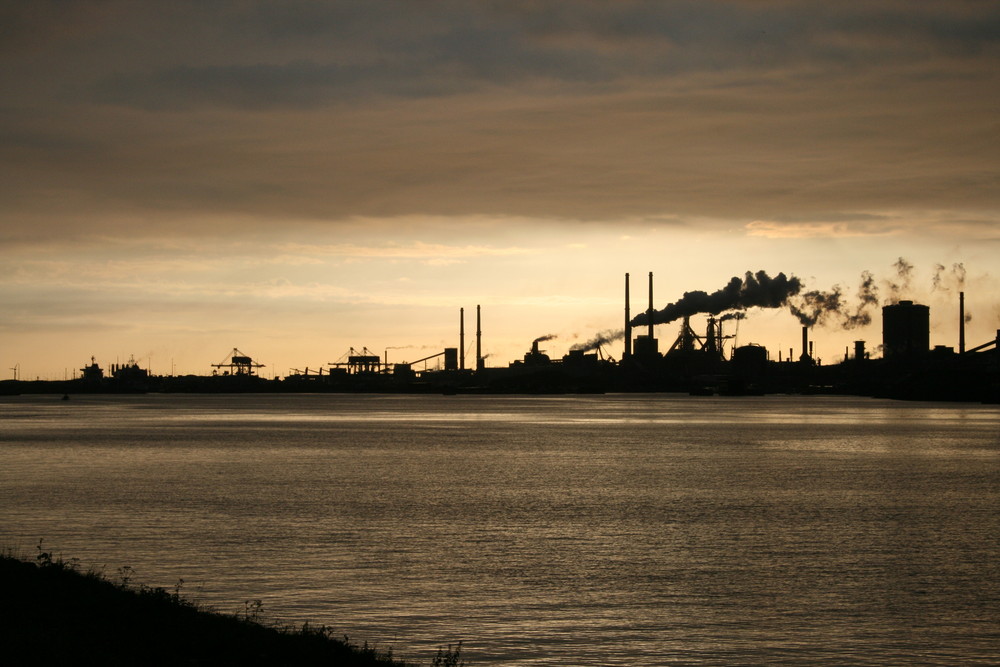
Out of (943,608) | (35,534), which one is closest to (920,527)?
(943,608)

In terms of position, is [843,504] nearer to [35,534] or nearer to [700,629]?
[700,629]

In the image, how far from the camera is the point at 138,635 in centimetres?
1502

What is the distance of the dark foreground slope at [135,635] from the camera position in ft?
45.1

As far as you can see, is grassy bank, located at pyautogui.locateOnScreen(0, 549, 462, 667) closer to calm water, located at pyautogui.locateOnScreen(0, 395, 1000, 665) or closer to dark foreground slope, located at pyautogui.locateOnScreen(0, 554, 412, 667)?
dark foreground slope, located at pyautogui.locateOnScreen(0, 554, 412, 667)

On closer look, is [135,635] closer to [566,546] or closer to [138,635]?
[138,635]

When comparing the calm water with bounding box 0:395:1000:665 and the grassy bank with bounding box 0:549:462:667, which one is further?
the calm water with bounding box 0:395:1000:665

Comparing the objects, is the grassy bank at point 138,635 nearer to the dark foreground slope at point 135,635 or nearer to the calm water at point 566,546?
the dark foreground slope at point 135,635

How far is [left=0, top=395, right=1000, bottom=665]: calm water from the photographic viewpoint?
19141 mm

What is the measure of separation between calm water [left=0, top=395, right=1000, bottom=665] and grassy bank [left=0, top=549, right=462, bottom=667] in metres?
2.93

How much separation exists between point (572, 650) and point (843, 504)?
25.6 m

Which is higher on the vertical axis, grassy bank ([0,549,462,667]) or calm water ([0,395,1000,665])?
grassy bank ([0,549,462,667])

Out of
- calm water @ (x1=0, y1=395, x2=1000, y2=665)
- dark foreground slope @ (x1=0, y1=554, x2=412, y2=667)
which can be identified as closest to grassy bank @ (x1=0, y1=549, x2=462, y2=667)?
dark foreground slope @ (x1=0, y1=554, x2=412, y2=667)

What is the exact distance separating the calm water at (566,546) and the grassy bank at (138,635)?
9.60ft

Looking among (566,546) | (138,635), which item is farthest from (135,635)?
(566,546)
